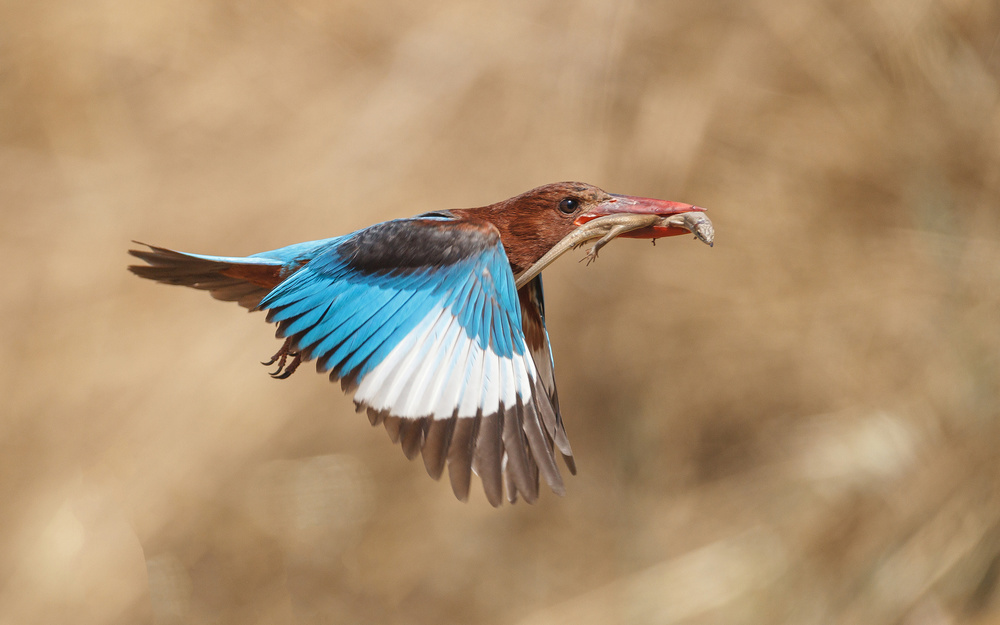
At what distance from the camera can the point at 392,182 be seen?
2426 millimetres

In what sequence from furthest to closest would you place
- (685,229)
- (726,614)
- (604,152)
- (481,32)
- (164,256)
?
(481,32) < (604,152) < (726,614) < (164,256) < (685,229)

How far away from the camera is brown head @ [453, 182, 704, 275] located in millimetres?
1024

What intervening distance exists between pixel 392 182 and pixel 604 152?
0.65 m

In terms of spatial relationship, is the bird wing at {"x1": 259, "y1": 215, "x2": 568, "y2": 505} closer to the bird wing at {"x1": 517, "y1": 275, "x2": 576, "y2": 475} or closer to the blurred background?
the bird wing at {"x1": 517, "y1": 275, "x2": 576, "y2": 475}

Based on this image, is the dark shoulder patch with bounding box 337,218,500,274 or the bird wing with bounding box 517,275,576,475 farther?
the bird wing with bounding box 517,275,576,475

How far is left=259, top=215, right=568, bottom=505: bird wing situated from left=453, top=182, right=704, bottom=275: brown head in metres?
0.05

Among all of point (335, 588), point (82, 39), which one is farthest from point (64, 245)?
point (335, 588)

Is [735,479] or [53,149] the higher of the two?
[53,149]

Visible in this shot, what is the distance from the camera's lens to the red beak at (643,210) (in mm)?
914

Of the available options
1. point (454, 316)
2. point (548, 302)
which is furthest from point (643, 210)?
point (548, 302)

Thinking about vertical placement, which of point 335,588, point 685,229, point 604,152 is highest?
point 604,152

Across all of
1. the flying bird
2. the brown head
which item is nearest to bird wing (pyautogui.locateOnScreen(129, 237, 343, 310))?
the flying bird

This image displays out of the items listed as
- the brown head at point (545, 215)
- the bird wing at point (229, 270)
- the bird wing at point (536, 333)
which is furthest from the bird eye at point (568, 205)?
the bird wing at point (229, 270)

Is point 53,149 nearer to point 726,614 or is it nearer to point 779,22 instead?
point 779,22
